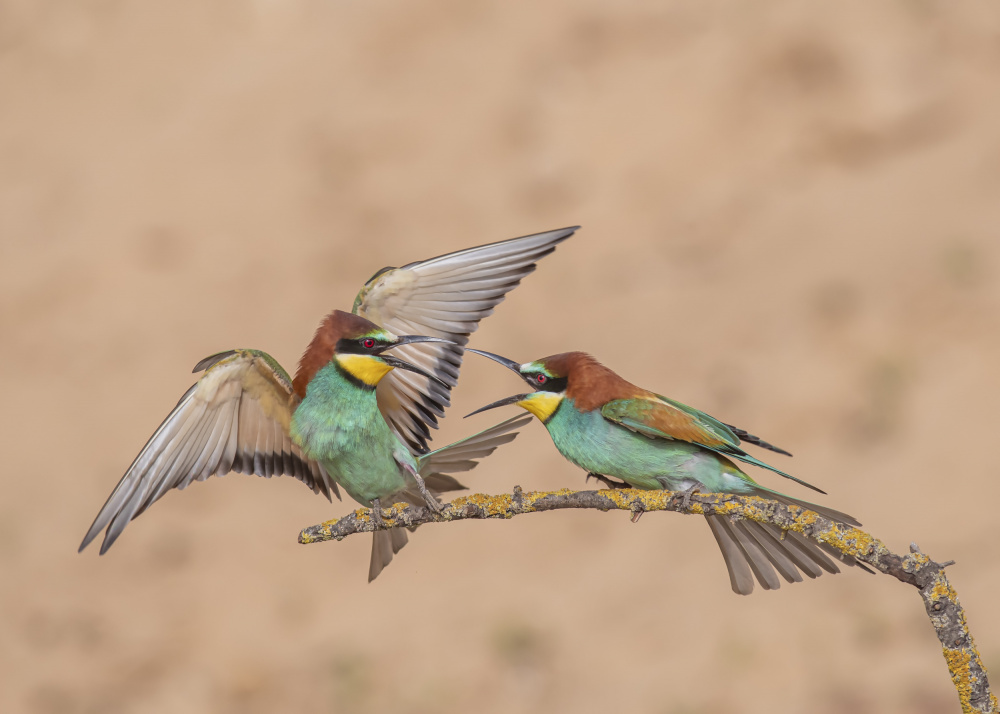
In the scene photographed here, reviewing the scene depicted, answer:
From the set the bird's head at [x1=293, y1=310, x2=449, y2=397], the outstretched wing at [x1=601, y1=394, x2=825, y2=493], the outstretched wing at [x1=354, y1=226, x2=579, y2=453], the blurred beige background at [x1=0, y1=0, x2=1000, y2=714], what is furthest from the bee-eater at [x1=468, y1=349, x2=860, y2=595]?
the blurred beige background at [x1=0, y1=0, x2=1000, y2=714]

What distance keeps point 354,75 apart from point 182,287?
395 centimetres

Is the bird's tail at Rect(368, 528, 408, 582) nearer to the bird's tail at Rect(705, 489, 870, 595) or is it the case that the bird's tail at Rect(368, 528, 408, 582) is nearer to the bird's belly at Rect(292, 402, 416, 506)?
the bird's belly at Rect(292, 402, 416, 506)

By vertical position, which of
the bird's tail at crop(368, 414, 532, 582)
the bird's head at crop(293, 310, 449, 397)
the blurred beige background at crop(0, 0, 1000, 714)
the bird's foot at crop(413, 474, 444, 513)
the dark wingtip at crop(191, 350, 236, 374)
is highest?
the blurred beige background at crop(0, 0, 1000, 714)

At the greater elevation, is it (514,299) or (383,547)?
(514,299)

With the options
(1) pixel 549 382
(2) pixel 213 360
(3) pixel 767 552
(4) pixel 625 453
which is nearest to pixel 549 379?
(1) pixel 549 382

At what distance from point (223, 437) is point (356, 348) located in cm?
65

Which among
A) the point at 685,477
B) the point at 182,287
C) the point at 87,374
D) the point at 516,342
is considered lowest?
the point at 685,477

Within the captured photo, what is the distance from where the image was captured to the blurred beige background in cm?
786

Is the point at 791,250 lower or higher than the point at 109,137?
lower

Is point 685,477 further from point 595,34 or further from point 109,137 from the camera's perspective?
point 109,137

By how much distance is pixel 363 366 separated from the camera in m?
3.07

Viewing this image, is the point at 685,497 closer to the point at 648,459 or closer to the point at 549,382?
the point at 648,459

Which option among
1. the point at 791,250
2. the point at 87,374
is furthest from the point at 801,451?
the point at 87,374

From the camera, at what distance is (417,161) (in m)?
12.8
